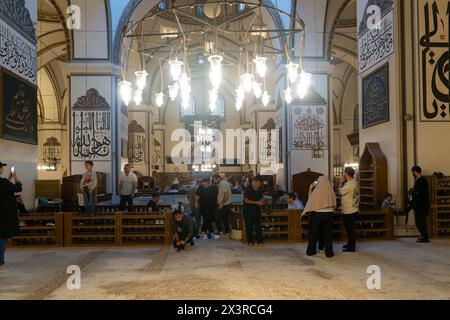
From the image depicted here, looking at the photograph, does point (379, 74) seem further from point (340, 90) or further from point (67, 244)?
point (340, 90)

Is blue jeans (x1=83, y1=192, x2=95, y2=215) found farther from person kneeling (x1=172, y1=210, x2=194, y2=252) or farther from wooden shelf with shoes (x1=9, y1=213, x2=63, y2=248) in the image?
person kneeling (x1=172, y1=210, x2=194, y2=252)

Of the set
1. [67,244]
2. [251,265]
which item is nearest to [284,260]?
[251,265]

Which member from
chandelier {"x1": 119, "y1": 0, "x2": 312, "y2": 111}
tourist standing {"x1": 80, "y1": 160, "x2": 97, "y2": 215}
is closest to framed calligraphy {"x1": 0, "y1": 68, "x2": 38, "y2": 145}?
tourist standing {"x1": 80, "y1": 160, "x2": 97, "y2": 215}

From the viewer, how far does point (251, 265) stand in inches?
168

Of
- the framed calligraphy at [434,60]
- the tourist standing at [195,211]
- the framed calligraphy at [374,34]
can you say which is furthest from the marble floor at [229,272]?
the framed calligraphy at [374,34]

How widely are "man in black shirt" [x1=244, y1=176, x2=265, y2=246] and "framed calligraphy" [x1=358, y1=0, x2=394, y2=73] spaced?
9.21 feet

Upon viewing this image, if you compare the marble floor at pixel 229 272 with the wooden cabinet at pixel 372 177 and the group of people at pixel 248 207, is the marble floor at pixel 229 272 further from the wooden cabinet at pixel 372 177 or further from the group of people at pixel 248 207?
the wooden cabinet at pixel 372 177

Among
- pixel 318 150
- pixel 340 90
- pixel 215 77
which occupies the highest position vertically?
pixel 340 90

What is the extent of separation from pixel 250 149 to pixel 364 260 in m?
14.1

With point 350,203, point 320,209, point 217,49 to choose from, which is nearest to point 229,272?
point 320,209

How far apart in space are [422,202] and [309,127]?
4.73 meters

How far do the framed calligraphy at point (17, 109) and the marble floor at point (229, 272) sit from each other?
1671 millimetres

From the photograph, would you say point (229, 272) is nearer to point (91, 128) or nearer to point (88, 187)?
point (88, 187)

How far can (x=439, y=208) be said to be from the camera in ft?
19.3
